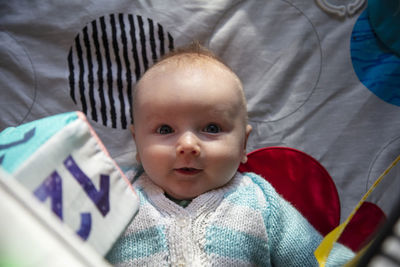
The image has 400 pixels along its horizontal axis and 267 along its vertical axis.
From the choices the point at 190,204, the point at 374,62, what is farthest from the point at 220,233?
the point at 374,62

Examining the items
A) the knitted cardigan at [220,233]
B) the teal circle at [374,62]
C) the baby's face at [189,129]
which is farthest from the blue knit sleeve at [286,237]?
the teal circle at [374,62]

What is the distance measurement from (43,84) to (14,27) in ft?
0.49

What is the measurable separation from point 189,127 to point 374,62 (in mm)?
533

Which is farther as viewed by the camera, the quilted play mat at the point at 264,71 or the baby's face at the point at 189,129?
the quilted play mat at the point at 264,71

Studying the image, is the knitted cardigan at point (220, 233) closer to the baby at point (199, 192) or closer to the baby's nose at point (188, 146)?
the baby at point (199, 192)

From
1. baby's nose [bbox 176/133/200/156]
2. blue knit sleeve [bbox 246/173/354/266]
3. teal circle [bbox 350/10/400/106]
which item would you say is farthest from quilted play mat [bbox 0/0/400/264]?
baby's nose [bbox 176/133/200/156]

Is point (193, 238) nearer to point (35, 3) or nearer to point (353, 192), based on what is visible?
point (353, 192)

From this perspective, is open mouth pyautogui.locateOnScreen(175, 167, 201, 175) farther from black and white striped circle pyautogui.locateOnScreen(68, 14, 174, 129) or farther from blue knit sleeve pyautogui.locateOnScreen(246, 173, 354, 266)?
black and white striped circle pyautogui.locateOnScreen(68, 14, 174, 129)

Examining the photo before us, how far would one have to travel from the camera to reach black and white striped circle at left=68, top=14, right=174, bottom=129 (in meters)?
0.92

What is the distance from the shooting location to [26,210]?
31 cm

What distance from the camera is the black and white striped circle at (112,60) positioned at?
3.03 ft

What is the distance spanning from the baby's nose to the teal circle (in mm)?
508

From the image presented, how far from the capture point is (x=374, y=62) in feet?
3.08

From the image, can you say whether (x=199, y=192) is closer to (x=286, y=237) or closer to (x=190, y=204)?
(x=190, y=204)
